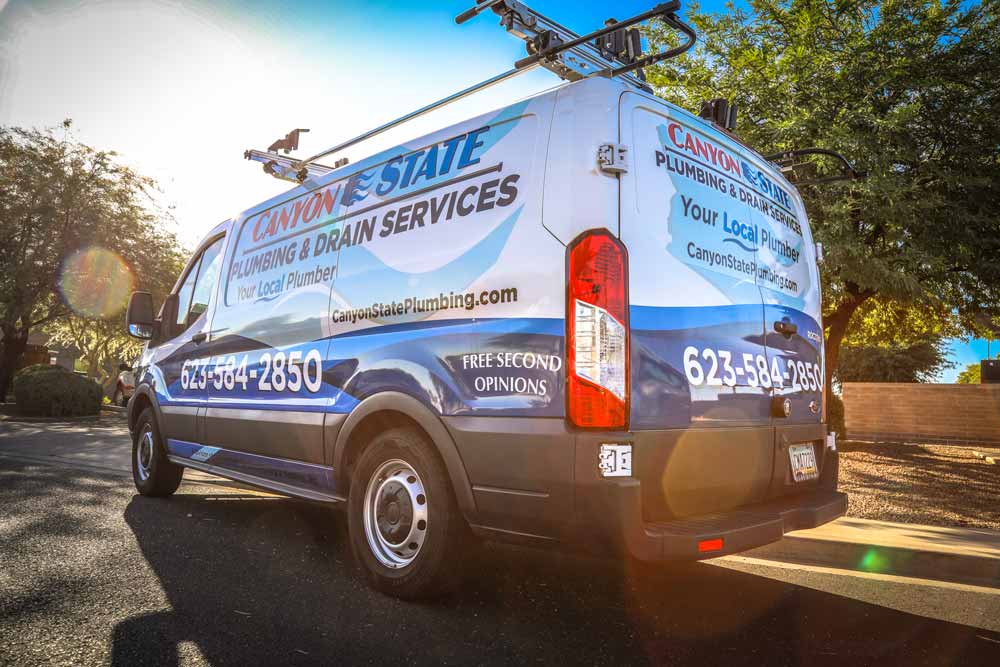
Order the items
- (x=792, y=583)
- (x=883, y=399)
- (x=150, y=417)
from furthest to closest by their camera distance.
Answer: (x=883, y=399)
(x=150, y=417)
(x=792, y=583)

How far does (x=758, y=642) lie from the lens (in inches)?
123

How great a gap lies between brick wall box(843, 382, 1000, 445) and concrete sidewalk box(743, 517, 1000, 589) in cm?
1109

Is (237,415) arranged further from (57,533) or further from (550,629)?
(550,629)

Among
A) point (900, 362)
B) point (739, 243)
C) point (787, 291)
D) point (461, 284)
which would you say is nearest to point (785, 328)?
point (787, 291)

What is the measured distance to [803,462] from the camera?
3.81 metres

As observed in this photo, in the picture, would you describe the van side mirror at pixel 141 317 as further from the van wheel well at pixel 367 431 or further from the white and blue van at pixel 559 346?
the van wheel well at pixel 367 431

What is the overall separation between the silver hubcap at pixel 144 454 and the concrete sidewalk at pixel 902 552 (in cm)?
520

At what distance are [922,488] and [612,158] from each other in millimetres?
6833

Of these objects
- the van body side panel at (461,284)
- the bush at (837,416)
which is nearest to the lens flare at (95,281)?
the bush at (837,416)

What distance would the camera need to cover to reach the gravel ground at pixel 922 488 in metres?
6.36

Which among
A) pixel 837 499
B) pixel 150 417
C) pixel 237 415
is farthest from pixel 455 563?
pixel 150 417

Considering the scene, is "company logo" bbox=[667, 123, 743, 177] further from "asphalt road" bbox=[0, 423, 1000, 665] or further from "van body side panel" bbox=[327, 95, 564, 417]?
"asphalt road" bbox=[0, 423, 1000, 665]

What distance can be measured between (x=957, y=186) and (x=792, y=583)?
8092mm

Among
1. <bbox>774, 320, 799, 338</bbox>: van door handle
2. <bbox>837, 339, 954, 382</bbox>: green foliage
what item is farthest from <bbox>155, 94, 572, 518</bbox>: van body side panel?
<bbox>837, 339, 954, 382</bbox>: green foliage
